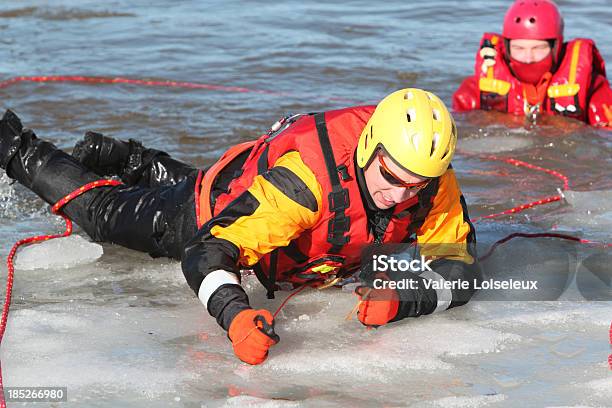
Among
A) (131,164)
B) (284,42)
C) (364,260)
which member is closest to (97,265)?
(131,164)

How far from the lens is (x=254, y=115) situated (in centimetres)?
785

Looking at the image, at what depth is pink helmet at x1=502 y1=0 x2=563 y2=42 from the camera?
743 cm

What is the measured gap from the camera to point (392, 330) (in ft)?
13.6

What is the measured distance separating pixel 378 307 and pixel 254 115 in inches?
159

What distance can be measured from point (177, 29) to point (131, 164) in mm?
5599

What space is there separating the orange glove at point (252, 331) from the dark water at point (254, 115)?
0.53 ft

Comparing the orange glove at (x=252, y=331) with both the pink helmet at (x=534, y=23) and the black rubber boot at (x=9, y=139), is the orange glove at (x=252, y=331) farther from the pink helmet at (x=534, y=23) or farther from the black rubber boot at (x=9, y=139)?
the pink helmet at (x=534, y=23)

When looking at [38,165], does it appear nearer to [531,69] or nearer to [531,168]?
[531,168]

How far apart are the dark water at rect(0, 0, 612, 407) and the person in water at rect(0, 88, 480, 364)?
0.60 ft

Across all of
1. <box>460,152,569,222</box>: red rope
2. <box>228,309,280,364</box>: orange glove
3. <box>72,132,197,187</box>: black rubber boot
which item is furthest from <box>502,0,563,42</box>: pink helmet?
<box>228,309,280,364</box>: orange glove

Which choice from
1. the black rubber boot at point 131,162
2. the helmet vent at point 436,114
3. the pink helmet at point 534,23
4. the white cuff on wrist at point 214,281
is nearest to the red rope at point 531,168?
the pink helmet at point 534,23

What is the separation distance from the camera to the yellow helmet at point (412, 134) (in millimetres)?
3742

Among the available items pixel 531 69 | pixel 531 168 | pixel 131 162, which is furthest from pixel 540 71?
pixel 131 162

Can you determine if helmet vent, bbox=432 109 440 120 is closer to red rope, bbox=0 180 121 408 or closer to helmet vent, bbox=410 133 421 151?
helmet vent, bbox=410 133 421 151
